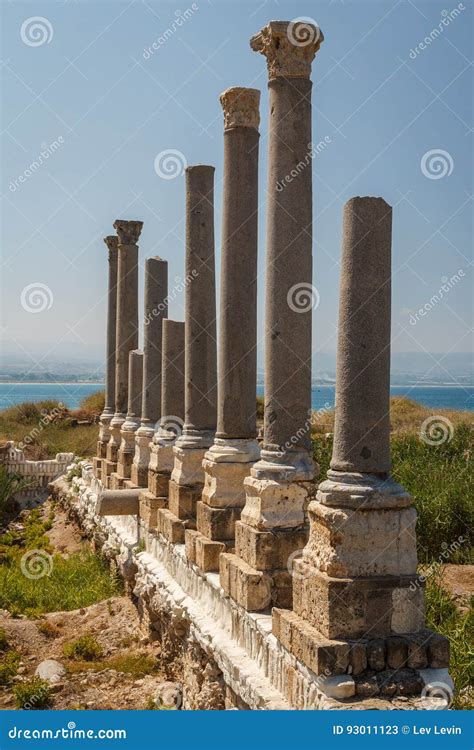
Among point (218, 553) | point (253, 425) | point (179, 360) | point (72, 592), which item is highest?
point (179, 360)

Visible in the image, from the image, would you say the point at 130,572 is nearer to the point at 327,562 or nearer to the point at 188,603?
the point at 188,603

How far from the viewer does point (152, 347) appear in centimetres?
1525

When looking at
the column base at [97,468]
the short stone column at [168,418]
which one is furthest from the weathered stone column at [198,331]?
the column base at [97,468]

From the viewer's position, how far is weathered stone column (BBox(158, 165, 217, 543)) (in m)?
10.8

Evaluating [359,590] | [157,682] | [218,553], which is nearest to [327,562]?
[359,590]

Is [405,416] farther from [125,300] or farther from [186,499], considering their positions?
[186,499]

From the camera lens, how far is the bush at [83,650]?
10.0 metres

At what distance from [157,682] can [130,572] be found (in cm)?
343

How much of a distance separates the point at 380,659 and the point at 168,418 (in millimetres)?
7591

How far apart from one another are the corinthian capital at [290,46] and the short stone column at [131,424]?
1012cm

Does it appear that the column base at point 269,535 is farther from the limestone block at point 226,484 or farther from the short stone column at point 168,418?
the short stone column at point 168,418

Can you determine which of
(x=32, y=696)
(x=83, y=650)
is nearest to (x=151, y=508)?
(x=83, y=650)

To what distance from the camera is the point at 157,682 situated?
925cm

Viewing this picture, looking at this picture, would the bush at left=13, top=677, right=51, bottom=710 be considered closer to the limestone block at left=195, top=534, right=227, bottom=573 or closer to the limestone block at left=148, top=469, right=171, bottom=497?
the limestone block at left=195, top=534, right=227, bottom=573
